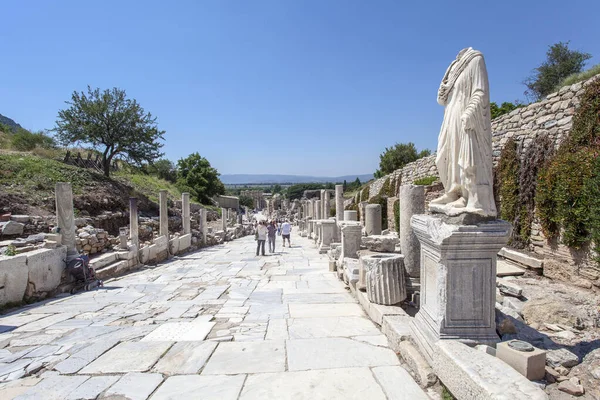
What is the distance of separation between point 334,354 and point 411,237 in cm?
244

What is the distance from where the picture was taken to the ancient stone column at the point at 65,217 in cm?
856

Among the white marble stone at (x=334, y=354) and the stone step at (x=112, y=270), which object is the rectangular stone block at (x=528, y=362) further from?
the stone step at (x=112, y=270)

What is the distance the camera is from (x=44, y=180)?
18.2 metres

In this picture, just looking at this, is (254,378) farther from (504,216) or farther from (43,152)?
(43,152)

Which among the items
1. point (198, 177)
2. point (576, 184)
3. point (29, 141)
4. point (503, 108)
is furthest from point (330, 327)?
point (198, 177)

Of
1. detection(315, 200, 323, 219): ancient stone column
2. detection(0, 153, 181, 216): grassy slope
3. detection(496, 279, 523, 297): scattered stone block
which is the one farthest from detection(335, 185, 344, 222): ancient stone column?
detection(0, 153, 181, 216): grassy slope

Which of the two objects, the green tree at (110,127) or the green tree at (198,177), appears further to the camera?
the green tree at (198,177)

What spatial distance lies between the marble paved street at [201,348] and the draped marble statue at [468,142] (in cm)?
180

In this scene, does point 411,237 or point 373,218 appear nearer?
point 411,237

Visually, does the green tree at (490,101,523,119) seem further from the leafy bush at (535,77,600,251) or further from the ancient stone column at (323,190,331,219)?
the leafy bush at (535,77,600,251)

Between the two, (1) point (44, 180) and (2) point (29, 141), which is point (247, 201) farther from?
(1) point (44, 180)

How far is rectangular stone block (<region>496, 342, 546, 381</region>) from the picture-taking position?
9.23ft

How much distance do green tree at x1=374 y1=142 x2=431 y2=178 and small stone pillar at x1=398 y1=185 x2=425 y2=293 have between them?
31.2 meters

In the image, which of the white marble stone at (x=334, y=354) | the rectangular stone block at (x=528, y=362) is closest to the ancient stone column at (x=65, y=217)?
the white marble stone at (x=334, y=354)
